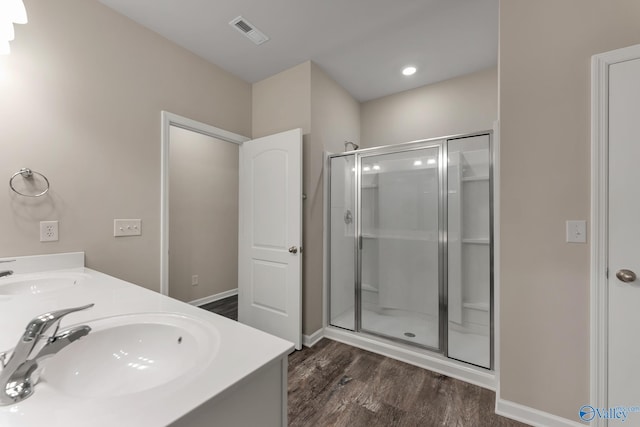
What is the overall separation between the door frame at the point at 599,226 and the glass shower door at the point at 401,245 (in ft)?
3.09

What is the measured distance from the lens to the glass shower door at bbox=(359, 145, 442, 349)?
2.25 meters

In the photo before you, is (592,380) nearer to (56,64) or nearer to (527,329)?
(527,329)

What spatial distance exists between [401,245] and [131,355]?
7.23 ft

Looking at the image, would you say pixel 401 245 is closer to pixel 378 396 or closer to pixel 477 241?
pixel 477 241

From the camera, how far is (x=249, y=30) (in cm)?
202

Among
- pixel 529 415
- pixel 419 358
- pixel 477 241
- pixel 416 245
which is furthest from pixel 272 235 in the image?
pixel 529 415

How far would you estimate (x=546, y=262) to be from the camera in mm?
1430

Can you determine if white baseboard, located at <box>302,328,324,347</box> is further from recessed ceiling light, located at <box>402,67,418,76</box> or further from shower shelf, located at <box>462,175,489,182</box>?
recessed ceiling light, located at <box>402,67,418,76</box>

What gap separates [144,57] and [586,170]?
115 inches

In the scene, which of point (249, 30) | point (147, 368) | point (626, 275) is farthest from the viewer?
point (249, 30)

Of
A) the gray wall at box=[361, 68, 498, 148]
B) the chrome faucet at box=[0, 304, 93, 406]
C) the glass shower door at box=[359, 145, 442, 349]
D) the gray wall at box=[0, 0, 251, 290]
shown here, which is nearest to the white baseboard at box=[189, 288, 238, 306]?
the gray wall at box=[0, 0, 251, 290]

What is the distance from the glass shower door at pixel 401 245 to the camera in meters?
2.25

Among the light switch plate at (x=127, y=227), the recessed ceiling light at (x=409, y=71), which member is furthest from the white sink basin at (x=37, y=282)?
the recessed ceiling light at (x=409, y=71)

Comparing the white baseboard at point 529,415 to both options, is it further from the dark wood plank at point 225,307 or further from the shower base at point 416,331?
the dark wood plank at point 225,307
